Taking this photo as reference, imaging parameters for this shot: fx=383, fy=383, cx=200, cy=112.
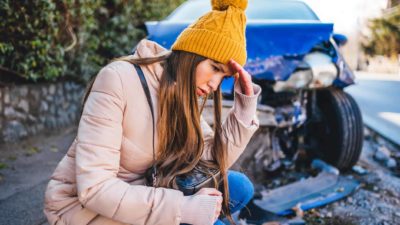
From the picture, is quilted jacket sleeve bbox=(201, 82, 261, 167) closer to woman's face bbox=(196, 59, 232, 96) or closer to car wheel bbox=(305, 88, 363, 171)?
woman's face bbox=(196, 59, 232, 96)

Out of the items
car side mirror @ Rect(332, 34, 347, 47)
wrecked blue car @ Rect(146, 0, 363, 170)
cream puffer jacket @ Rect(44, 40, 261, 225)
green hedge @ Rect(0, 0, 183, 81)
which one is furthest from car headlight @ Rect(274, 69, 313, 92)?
cream puffer jacket @ Rect(44, 40, 261, 225)

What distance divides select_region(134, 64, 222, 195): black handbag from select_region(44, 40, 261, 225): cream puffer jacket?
24 millimetres

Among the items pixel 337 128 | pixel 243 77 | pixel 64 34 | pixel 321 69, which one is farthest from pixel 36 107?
pixel 243 77

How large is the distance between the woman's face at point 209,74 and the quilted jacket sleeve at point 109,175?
339mm

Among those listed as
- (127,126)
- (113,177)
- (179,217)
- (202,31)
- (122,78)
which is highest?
(202,31)

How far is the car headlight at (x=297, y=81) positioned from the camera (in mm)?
3426

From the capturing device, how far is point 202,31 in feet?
5.18

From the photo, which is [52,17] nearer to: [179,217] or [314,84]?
[314,84]

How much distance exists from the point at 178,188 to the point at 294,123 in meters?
2.27

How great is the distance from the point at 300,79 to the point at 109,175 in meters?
2.46

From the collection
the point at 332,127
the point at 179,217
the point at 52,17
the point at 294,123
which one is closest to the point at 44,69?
the point at 52,17

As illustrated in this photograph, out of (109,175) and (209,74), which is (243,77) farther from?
(109,175)

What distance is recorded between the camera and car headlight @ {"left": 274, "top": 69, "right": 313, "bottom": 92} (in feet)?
11.2

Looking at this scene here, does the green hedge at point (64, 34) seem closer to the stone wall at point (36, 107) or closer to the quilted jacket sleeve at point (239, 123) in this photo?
the stone wall at point (36, 107)
